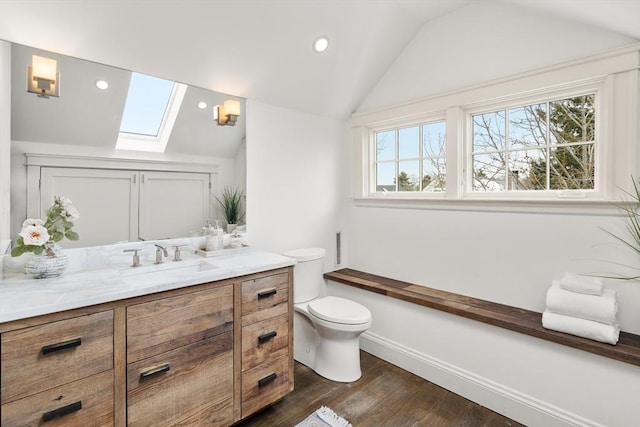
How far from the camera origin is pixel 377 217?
9.60 ft

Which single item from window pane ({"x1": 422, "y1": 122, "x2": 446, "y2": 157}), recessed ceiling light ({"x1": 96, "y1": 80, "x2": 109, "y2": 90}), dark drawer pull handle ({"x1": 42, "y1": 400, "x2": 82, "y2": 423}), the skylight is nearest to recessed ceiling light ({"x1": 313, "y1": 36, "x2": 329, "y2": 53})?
the skylight

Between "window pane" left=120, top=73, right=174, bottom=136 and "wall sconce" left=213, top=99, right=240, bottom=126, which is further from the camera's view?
"wall sconce" left=213, top=99, right=240, bottom=126

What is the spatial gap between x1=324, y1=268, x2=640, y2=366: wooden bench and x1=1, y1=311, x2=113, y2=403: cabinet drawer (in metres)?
1.85

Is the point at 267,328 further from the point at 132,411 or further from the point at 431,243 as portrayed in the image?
the point at 431,243

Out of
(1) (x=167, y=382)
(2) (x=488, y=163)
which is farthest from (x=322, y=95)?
(1) (x=167, y=382)

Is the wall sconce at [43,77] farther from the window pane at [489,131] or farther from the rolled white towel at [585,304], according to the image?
the rolled white towel at [585,304]

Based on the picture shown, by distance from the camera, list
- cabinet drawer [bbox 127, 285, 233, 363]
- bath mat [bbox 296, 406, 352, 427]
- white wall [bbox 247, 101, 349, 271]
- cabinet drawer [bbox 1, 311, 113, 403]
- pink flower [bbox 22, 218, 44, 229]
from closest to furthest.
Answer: cabinet drawer [bbox 1, 311, 113, 403] → cabinet drawer [bbox 127, 285, 233, 363] → pink flower [bbox 22, 218, 44, 229] → bath mat [bbox 296, 406, 352, 427] → white wall [bbox 247, 101, 349, 271]

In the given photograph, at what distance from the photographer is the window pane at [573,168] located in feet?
6.39

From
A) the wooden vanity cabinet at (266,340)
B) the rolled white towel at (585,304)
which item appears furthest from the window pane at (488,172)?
the wooden vanity cabinet at (266,340)

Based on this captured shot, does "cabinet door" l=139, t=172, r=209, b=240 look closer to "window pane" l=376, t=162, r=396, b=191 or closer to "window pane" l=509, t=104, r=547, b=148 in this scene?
"window pane" l=376, t=162, r=396, b=191

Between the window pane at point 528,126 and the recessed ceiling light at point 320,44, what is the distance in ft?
4.45

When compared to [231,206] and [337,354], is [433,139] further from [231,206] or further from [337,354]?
[337,354]

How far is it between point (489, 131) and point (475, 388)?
1749 mm

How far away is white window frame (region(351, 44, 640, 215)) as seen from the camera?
1717mm
